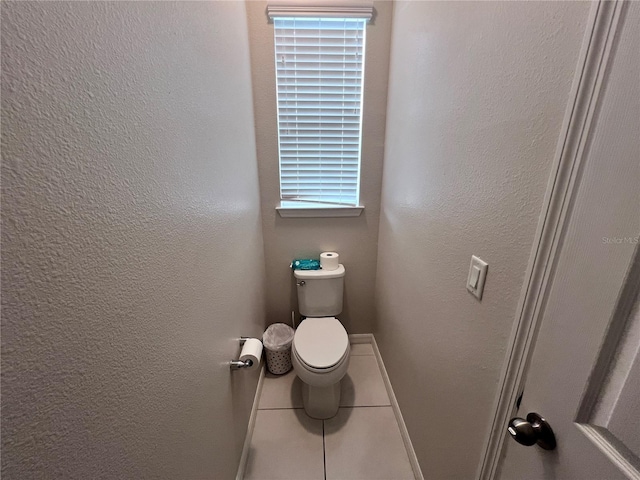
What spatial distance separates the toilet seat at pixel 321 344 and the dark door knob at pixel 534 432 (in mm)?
949

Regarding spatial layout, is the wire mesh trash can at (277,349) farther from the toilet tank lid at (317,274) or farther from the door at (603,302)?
the door at (603,302)

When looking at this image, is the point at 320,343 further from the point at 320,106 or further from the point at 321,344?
the point at 320,106

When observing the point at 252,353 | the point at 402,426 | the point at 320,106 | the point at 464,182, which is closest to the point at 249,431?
the point at 252,353

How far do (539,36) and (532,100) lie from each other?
127mm

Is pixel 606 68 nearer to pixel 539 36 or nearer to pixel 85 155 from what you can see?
pixel 539 36

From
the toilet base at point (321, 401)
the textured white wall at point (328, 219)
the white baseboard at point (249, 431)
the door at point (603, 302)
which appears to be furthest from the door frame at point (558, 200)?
the textured white wall at point (328, 219)

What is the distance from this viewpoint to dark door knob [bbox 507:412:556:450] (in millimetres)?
540

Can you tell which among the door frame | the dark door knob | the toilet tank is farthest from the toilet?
the dark door knob

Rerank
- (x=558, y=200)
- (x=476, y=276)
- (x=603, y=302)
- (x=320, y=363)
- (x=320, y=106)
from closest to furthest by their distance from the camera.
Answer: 1. (x=603, y=302)
2. (x=558, y=200)
3. (x=476, y=276)
4. (x=320, y=363)
5. (x=320, y=106)

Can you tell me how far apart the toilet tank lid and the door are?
1.36 metres

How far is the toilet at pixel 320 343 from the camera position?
4.70ft

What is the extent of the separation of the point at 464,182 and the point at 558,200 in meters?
0.35

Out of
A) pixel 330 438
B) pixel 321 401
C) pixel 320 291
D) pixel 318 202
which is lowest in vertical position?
pixel 330 438

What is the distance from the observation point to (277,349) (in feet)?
6.05
